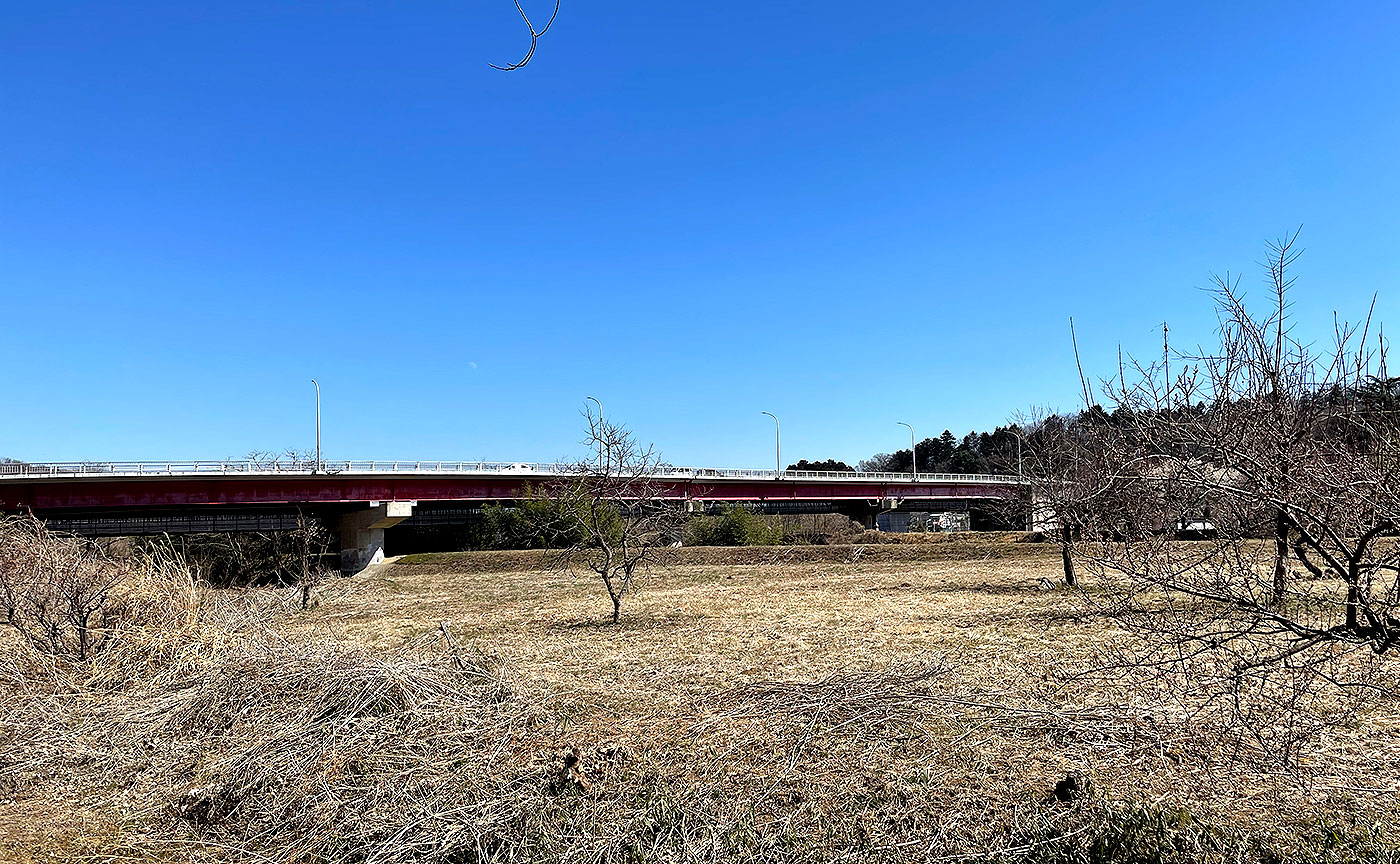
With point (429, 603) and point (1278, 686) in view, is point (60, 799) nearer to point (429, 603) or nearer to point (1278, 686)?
point (1278, 686)

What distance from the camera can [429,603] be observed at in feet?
56.7

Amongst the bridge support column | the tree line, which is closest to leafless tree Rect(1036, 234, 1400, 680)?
the bridge support column

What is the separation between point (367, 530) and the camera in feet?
103

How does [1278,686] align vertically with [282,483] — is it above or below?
below

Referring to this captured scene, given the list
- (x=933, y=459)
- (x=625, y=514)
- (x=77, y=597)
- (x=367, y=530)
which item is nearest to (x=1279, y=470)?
(x=77, y=597)

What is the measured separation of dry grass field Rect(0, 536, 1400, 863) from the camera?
4.69m

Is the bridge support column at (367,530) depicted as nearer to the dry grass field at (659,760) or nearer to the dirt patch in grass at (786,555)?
the dirt patch in grass at (786,555)

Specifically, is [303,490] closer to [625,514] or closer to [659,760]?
[625,514]

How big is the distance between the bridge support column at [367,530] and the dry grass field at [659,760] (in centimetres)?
2174

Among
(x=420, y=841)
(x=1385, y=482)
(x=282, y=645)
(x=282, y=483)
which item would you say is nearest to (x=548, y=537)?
(x=282, y=483)

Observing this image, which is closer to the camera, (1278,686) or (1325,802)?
(1325,802)

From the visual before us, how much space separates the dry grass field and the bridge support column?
2174cm

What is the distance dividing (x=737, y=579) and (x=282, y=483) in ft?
60.8

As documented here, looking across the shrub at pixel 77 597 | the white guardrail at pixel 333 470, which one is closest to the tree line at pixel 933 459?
the white guardrail at pixel 333 470
